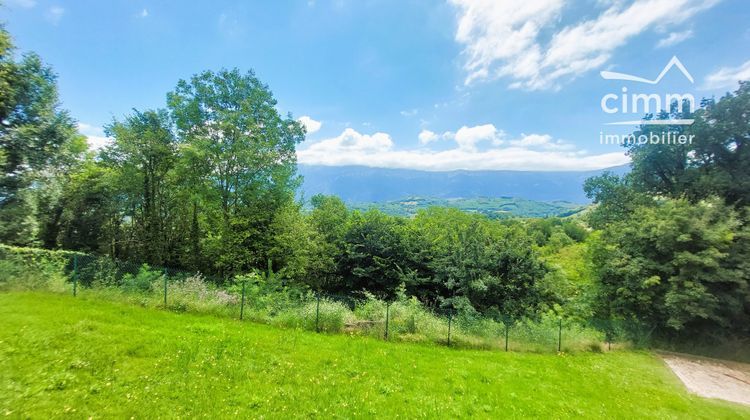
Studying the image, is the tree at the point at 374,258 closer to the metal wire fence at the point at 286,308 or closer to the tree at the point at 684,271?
the metal wire fence at the point at 286,308

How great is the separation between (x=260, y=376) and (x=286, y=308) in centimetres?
534

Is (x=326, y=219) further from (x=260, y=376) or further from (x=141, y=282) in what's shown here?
(x=260, y=376)

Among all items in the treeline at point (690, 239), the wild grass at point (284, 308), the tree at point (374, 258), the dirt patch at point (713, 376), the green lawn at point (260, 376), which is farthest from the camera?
the tree at point (374, 258)

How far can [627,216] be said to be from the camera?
19.8m

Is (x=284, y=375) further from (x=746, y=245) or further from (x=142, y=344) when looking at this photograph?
(x=746, y=245)

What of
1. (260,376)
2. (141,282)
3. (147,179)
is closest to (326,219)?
(147,179)

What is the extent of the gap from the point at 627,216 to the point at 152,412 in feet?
82.8

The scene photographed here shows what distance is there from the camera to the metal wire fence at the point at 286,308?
11570 mm

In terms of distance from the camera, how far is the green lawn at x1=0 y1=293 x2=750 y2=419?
555 centimetres

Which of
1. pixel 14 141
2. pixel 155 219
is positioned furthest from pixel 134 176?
pixel 14 141

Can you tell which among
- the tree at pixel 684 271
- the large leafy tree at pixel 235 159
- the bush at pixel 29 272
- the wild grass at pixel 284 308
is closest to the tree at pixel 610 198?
the tree at pixel 684 271

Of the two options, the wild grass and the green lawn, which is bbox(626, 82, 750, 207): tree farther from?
the wild grass

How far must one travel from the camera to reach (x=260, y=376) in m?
7.03

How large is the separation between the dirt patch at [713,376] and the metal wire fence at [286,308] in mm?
2843
